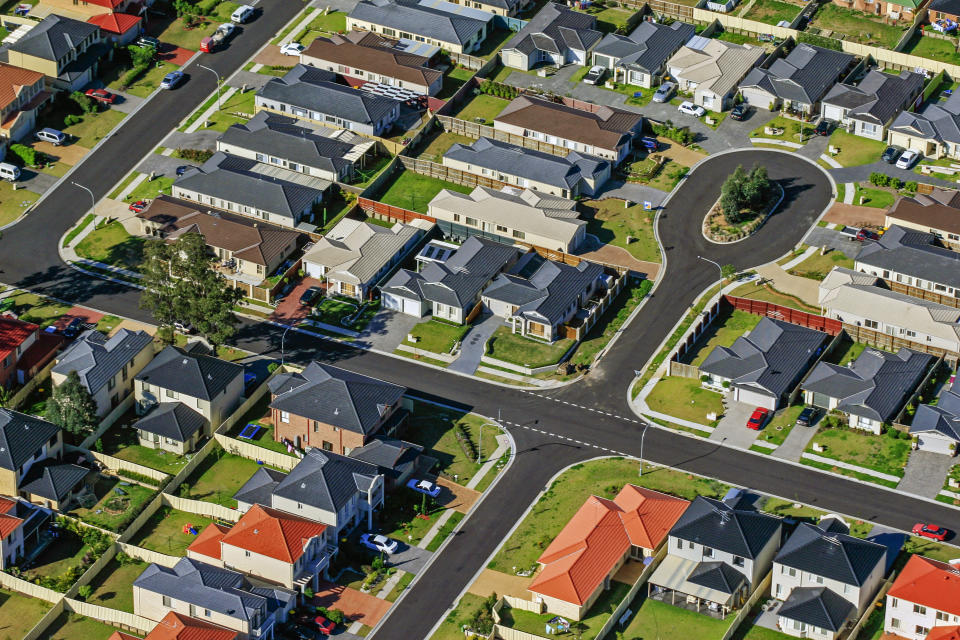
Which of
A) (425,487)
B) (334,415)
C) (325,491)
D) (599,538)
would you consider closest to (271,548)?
(325,491)

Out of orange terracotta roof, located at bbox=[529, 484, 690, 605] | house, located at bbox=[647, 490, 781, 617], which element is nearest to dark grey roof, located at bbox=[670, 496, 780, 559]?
house, located at bbox=[647, 490, 781, 617]

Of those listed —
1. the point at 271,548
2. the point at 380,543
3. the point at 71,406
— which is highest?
the point at 71,406

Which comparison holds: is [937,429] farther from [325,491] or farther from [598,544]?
[325,491]

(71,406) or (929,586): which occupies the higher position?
(71,406)

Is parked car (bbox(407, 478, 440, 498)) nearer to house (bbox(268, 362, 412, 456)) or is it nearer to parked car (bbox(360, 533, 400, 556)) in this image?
house (bbox(268, 362, 412, 456))

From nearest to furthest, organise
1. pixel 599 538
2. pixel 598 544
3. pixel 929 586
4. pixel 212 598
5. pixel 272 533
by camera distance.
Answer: pixel 929 586 → pixel 212 598 → pixel 272 533 → pixel 598 544 → pixel 599 538

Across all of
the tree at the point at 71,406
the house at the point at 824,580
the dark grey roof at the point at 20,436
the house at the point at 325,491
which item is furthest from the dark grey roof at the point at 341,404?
the house at the point at 824,580

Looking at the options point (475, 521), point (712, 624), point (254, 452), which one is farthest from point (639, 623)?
point (254, 452)
